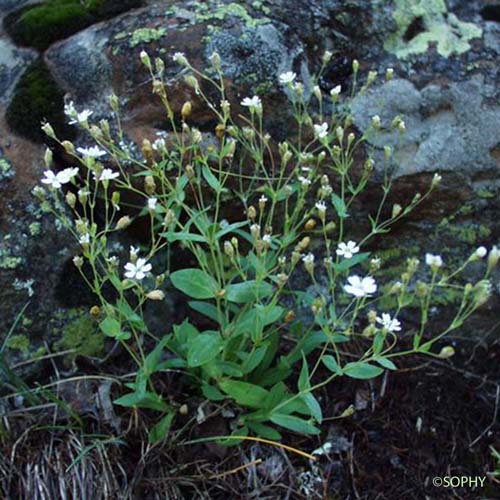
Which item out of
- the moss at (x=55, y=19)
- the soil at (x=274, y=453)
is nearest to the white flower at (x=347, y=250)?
the soil at (x=274, y=453)

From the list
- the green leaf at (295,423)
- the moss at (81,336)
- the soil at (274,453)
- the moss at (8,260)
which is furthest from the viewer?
the moss at (81,336)

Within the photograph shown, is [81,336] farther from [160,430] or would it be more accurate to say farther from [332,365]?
[332,365]

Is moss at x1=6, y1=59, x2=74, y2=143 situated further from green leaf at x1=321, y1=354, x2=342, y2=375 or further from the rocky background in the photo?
green leaf at x1=321, y1=354, x2=342, y2=375

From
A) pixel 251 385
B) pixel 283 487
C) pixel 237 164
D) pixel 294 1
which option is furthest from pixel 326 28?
pixel 283 487

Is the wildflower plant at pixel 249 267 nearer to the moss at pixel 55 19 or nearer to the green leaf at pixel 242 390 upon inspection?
the green leaf at pixel 242 390

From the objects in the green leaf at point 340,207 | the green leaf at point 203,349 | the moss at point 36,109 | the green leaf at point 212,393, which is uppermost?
the moss at point 36,109

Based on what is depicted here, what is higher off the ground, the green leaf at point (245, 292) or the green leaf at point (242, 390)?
the green leaf at point (245, 292)

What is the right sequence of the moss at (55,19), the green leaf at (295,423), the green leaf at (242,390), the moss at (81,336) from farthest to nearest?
the moss at (55,19)
the moss at (81,336)
the green leaf at (242,390)
the green leaf at (295,423)

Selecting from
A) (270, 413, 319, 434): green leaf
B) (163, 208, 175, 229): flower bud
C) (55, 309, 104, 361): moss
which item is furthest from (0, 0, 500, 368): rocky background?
(270, 413, 319, 434): green leaf

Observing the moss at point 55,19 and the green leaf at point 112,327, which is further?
the moss at point 55,19
